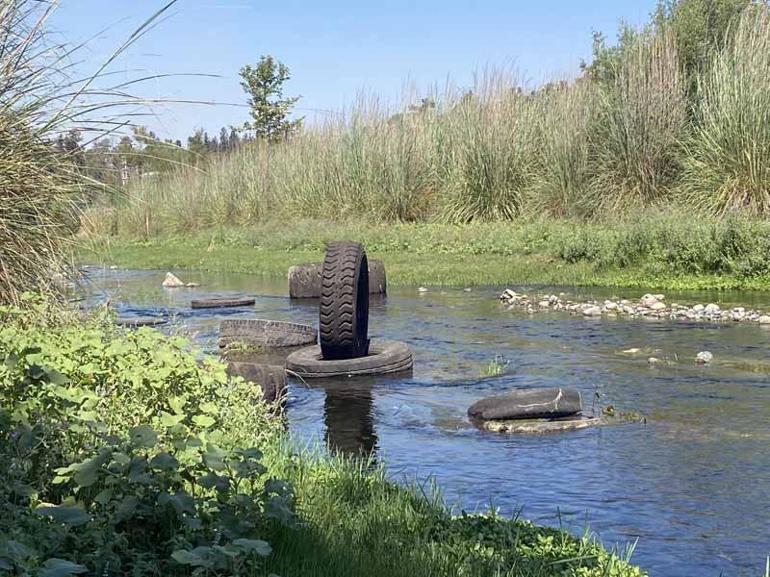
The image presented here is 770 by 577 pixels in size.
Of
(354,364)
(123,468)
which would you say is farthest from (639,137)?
(123,468)

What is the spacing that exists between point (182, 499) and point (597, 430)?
478 cm

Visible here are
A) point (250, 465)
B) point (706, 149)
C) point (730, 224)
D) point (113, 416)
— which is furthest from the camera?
point (706, 149)

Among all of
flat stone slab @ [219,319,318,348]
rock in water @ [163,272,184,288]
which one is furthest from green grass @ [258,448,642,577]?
rock in water @ [163,272,184,288]

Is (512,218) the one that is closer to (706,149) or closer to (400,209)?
(400,209)

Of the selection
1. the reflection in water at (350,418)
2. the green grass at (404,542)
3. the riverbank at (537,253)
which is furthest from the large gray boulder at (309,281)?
the green grass at (404,542)

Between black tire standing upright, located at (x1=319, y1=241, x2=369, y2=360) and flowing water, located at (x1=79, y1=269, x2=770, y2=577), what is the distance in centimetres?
46

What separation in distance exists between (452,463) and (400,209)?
1947cm

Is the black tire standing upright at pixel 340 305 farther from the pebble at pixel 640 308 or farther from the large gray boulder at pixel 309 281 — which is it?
the large gray boulder at pixel 309 281

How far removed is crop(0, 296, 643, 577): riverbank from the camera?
3693 millimetres

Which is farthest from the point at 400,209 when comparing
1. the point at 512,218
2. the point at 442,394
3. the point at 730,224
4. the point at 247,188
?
the point at 442,394

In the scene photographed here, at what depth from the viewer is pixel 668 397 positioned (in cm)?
901

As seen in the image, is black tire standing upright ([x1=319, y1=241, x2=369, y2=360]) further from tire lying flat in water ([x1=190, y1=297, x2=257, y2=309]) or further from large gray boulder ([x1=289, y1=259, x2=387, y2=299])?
large gray boulder ([x1=289, y1=259, x2=387, y2=299])

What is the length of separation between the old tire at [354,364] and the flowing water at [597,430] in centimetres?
16

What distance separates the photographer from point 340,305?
33.2ft
